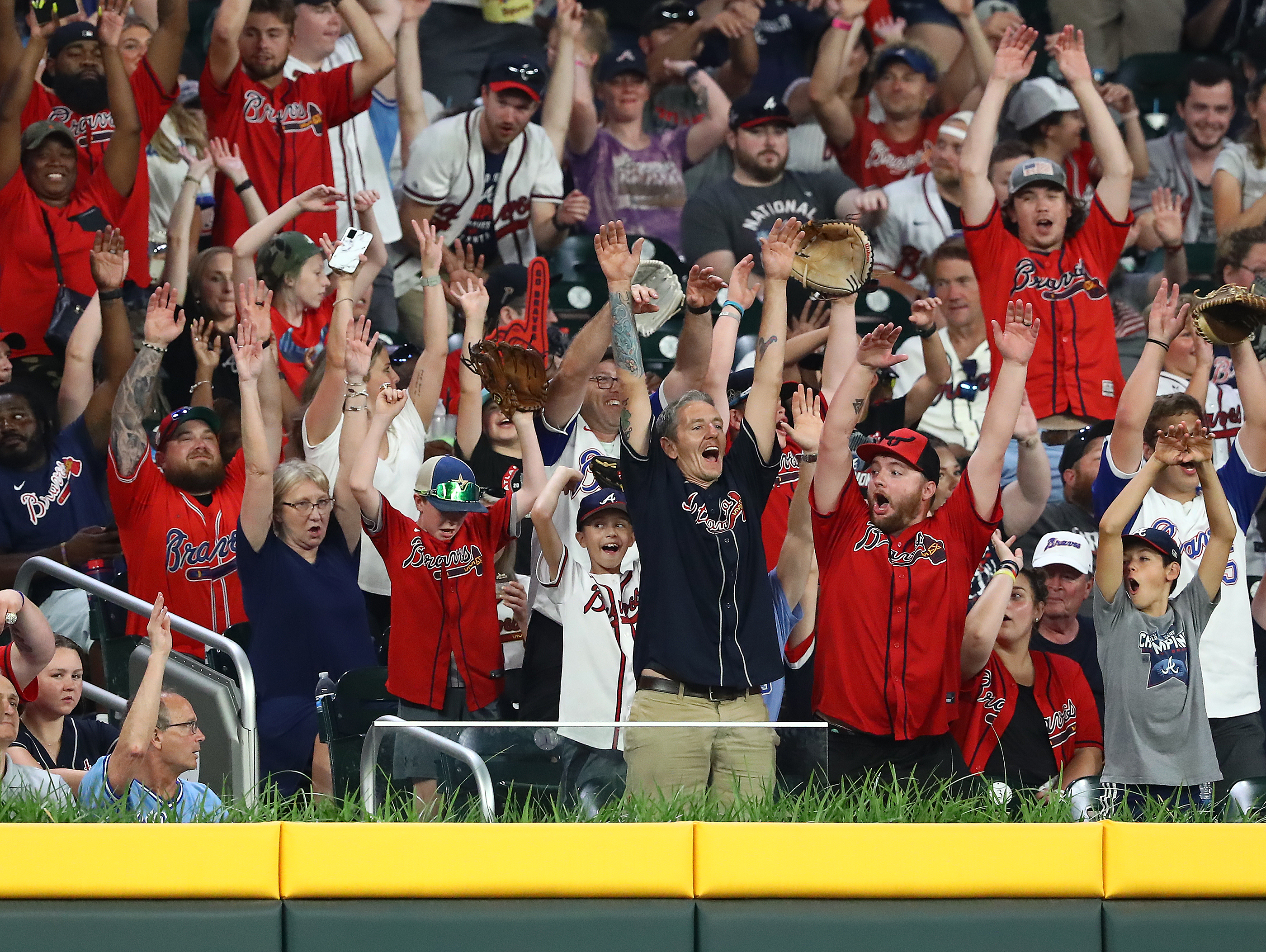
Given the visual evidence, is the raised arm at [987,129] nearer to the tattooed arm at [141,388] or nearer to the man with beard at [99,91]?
the tattooed arm at [141,388]

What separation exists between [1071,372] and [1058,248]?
0.63 m

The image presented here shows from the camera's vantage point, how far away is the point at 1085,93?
27.0 ft

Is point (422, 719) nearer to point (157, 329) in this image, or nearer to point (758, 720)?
point (758, 720)

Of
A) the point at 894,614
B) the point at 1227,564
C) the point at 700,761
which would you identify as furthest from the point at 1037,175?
the point at 700,761

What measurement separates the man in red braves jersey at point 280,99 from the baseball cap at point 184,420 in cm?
183

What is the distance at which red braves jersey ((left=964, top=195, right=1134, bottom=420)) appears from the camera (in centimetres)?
829

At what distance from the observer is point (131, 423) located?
23.2 feet

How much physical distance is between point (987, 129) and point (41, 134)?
4.46 meters

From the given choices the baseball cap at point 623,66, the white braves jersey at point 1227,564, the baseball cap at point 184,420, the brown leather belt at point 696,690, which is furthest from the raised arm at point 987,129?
the baseball cap at point 184,420

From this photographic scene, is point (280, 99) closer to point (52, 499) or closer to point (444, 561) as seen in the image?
point (52, 499)

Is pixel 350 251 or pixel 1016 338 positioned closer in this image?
pixel 1016 338

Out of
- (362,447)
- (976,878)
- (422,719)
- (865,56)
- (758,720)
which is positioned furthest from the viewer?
(865,56)

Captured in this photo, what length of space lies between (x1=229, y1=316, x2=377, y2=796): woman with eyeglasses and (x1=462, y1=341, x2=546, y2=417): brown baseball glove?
0.89m

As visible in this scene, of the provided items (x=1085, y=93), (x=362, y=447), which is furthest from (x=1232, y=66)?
(x=362, y=447)
